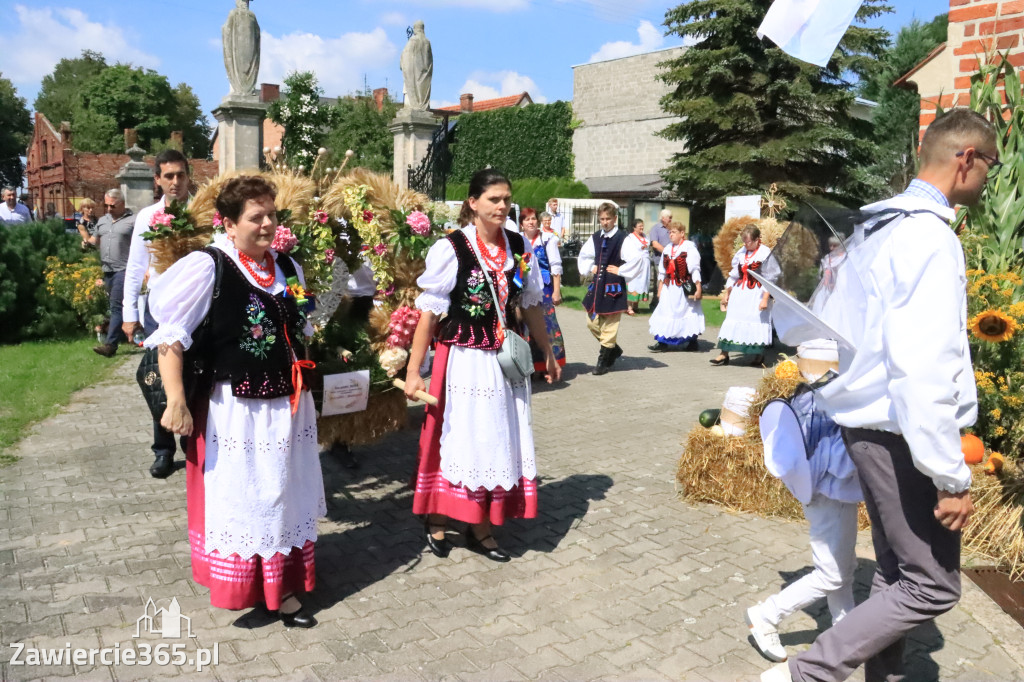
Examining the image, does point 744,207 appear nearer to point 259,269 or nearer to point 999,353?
point 999,353

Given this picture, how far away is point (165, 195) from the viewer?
5609 millimetres

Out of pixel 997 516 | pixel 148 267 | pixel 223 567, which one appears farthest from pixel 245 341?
pixel 997 516

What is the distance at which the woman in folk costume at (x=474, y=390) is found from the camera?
4590mm

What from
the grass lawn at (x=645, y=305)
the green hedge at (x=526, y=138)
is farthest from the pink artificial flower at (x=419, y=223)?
the green hedge at (x=526, y=138)

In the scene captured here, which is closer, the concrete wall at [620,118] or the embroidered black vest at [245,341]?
the embroidered black vest at [245,341]

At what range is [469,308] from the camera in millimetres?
4641

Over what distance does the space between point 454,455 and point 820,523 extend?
6.49 ft

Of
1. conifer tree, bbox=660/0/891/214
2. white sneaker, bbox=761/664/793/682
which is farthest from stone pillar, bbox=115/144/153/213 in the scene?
conifer tree, bbox=660/0/891/214

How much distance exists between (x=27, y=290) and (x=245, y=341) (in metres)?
10.3

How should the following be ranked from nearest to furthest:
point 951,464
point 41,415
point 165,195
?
point 951,464
point 165,195
point 41,415

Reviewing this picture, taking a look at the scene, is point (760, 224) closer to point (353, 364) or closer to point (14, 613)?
point (353, 364)

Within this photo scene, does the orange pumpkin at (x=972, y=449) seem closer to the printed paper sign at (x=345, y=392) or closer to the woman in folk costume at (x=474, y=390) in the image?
the woman in folk costume at (x=474, y=390)

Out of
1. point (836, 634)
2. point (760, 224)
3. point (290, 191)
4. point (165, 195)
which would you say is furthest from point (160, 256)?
point (760, 224)

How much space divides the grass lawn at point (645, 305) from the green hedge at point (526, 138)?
17981 millimetres
